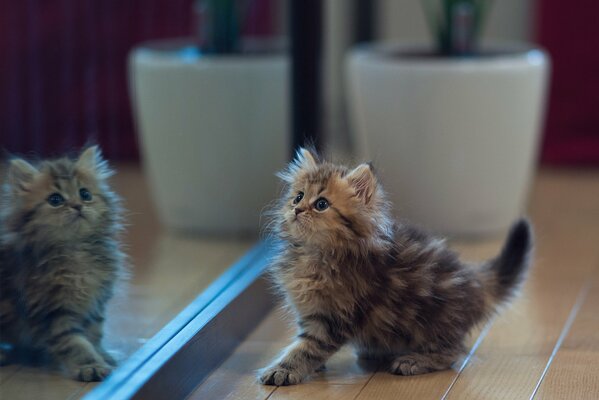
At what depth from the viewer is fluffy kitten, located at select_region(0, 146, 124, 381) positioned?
1.43 m

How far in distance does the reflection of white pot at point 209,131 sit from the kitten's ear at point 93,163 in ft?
2.16

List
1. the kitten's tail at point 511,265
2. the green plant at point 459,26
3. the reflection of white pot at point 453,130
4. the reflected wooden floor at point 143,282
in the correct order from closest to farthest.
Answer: the reflected wooden floor at point 143,282
the kitten's tail at point 511,265
the reflection of white pot at point 453,130
the green plant at point 459,26

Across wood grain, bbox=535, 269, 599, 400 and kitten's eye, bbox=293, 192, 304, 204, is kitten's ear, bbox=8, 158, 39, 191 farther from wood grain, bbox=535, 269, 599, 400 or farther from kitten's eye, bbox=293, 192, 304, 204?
wood grain, bbox=535, 269, 599, 400

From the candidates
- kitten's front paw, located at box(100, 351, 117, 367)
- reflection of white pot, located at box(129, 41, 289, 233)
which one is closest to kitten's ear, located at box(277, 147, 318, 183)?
kitten's front paw, located at box(100, 351, 117, 367)

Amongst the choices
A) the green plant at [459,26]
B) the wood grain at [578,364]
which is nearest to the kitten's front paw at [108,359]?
the wood grain at [578,364]

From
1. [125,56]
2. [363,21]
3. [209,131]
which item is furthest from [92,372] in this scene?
[363,21]

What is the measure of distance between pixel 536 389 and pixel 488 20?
6.53 feet

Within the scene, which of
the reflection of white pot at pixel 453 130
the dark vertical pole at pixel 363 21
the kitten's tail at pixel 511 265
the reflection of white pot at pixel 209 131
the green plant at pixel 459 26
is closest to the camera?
the kitten's tail at pixel 511 265

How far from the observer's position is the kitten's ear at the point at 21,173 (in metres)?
1.43

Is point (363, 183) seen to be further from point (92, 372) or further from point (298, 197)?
point (92, 372)

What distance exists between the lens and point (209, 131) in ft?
7.76

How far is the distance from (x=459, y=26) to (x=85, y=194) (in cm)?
130

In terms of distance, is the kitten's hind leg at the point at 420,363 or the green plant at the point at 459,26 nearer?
the kitten's hind leg at the point at 420,363

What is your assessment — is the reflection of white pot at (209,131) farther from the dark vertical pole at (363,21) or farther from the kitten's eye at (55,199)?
the dark vertical pole at (363,21)
